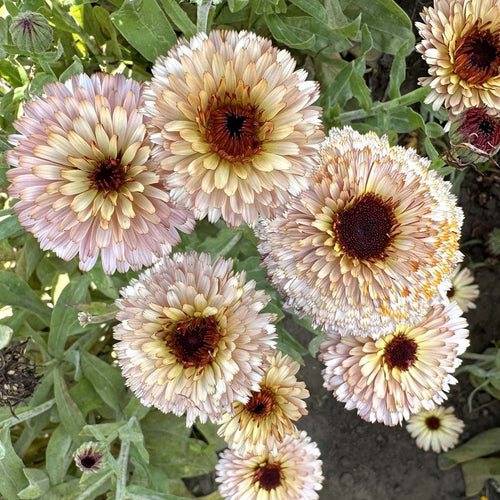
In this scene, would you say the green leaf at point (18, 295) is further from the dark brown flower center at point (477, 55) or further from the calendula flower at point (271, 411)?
the dark brown flower center at point (477, 55)

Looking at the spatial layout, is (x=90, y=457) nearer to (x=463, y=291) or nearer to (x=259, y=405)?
(x=259, y=405)

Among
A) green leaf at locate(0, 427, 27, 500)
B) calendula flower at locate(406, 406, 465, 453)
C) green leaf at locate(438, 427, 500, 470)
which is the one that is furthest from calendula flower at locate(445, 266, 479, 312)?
green leaf at locate(0, 427, 27, 500)

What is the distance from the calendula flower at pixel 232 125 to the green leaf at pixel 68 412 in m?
0.98

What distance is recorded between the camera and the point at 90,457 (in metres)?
1.46

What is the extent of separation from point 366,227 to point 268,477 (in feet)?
3.29

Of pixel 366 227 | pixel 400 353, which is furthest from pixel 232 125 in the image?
pixel 400 353

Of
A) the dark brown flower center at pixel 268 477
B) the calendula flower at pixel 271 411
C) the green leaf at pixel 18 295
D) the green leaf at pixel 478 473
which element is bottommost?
the green leaf at pixel 478 473

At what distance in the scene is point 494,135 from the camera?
134cm

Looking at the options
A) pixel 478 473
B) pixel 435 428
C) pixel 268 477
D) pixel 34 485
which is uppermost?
pixel 34 485

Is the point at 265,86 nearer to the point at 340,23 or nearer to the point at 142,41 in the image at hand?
the point at 142,41

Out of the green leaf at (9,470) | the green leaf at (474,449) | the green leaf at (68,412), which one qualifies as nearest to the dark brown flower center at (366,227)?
the green leaf at (68,412)

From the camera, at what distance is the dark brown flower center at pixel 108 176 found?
3.63 ft

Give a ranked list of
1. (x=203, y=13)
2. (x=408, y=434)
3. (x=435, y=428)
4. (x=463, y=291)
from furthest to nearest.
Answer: (x=408, y=434)
(x=435, y=428)
(x=463, y=291)
(x=203, y=13)

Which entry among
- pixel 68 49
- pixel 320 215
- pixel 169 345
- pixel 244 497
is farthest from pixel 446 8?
pixel 244 497
